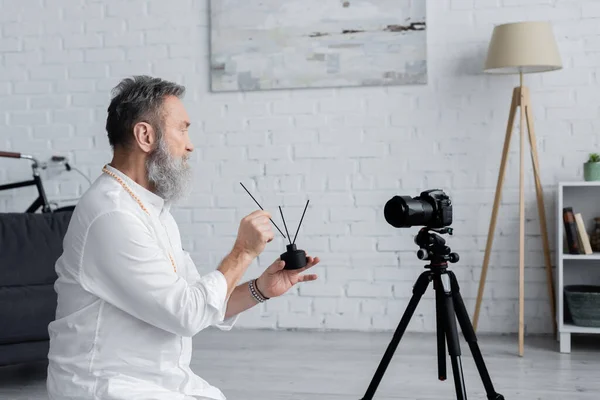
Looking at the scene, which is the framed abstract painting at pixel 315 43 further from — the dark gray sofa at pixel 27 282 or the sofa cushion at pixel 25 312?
the sofa cushion at pixel 25 312

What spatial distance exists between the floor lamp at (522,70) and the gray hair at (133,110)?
220 centimetres

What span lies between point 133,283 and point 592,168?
107 inches

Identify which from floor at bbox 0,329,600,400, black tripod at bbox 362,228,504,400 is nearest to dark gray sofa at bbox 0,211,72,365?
floor at bbox 0,329,600,400

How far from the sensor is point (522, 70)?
3617mm

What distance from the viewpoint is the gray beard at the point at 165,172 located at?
1.70 m

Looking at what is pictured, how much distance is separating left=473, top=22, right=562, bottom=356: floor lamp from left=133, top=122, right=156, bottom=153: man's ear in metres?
2.23

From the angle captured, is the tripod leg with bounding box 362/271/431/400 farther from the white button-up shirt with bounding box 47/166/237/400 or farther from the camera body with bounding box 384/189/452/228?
the white button-up shirt with bounding box 47/166/237/400

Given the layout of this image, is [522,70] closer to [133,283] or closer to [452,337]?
[452,337]

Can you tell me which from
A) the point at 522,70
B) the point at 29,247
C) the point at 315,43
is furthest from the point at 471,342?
the point at 315,43

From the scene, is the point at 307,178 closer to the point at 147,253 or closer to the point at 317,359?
the point at 317,359

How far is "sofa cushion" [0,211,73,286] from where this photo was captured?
10.1 ft

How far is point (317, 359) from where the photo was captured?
342 cm

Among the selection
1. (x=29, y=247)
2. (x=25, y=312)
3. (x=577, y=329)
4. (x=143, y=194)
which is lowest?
(x=577, y=329)

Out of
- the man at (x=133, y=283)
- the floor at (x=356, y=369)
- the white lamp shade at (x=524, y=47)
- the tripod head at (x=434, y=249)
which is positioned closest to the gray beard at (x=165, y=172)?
the man at (x=133, y=283)
